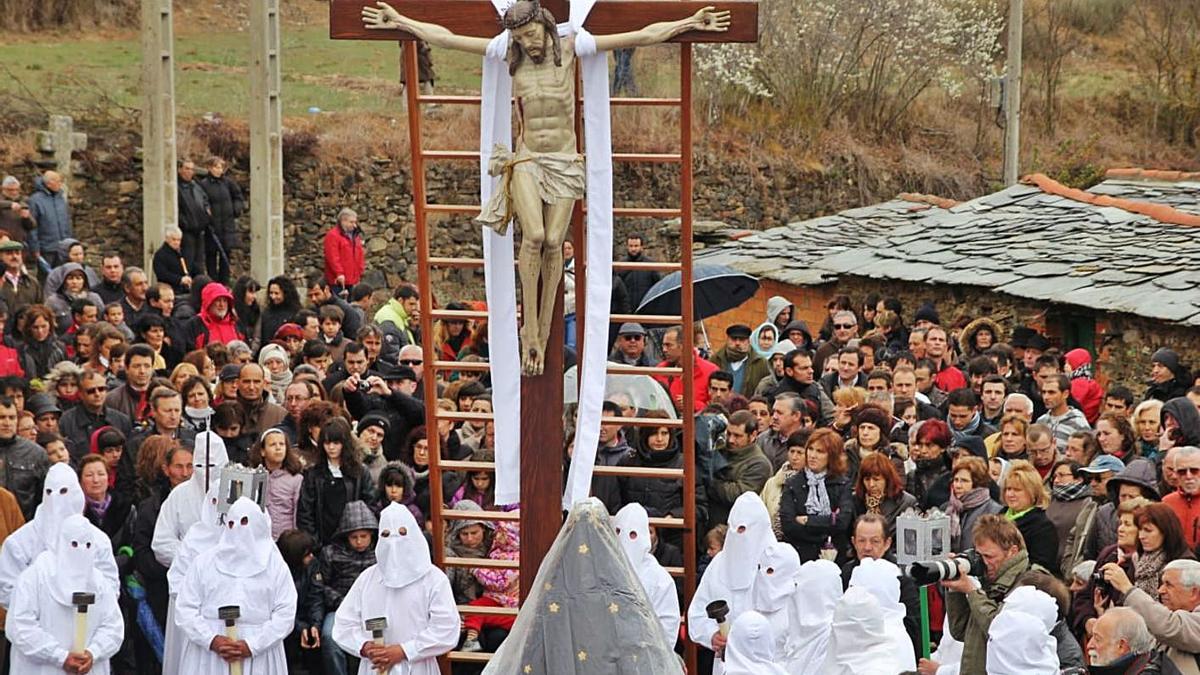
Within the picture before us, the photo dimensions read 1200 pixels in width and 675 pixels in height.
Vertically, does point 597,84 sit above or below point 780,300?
above

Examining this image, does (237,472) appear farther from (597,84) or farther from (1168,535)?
(1168,535)

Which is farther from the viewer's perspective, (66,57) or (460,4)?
(66,57)

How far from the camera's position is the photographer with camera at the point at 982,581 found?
895cm

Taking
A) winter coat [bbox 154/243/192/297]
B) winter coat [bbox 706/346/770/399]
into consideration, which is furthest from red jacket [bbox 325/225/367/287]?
winter coat [bbox 706/346/770/399]

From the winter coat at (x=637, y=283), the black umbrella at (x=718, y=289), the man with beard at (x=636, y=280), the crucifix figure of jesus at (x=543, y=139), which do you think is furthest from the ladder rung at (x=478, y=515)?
the man with beard at (x=636, y=280)

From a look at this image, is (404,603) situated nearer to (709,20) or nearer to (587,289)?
(587,289)

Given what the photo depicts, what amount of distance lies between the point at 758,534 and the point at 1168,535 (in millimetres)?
2061

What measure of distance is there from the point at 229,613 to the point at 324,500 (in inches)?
46.5

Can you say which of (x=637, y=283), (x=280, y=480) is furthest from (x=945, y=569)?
(x=637, y=283)

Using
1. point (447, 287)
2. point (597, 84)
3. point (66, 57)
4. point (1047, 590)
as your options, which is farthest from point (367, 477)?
point (66, 57)

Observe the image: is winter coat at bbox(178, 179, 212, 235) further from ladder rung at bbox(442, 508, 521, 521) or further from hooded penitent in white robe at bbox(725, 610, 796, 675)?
hooded penitent in white robe at bbox(725, 610, 796, 675)

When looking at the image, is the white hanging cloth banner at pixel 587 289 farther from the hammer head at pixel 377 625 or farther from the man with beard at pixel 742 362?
the man with beard at pixel 742 362

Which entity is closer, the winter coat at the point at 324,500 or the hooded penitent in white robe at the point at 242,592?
the hooded penitent in white robe at the point at 242,592

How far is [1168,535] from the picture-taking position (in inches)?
377
